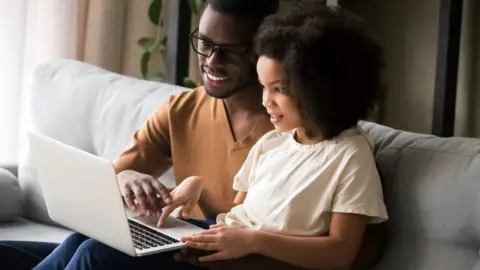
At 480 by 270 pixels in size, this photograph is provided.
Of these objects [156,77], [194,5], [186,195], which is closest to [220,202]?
[186,195]

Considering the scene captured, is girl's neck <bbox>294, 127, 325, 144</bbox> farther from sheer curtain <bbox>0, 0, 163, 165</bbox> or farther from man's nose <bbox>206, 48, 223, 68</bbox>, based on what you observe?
sheer curtain <bbox>0, 0, 163, 165</bbox>

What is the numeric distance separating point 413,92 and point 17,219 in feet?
4.11

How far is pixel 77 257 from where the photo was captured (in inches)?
52.6

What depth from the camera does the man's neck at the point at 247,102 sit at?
167 cm

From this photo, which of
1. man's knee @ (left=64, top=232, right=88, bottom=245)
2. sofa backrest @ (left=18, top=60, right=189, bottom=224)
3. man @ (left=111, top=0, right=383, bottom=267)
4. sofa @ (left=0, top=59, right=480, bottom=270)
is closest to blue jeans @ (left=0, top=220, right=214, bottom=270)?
man's knee @ (left=64, top=232, right=88, bottom=245)

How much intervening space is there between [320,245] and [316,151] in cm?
17

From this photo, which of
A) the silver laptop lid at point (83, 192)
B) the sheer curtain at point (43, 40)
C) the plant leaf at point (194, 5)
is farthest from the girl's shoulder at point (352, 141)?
the sheer curtain at point (43, 40)

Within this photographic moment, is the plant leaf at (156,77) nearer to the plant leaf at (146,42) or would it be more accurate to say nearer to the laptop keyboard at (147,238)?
the plant leaf at (146,42)

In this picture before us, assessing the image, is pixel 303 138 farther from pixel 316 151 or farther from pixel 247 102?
pixel 247 102

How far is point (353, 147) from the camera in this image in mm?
1347

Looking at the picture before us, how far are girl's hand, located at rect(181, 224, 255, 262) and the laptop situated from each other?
0.13 feet

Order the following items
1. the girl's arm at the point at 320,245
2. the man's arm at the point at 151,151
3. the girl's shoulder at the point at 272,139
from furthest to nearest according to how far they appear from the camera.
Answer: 1. the man's arm at the point at 151,151
2. the girl's shoulder at the point at 272,139
3. the girl's arm at the point at 320,245

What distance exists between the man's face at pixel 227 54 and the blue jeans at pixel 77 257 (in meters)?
0.28

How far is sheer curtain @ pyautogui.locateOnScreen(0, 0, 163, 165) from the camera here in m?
2.70
